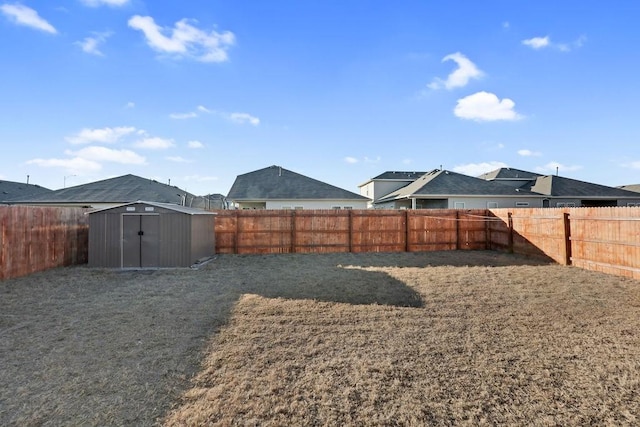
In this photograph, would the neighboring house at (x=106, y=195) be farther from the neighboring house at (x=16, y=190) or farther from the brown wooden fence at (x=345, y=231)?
the brown wooden fence at (x=345, y=231)

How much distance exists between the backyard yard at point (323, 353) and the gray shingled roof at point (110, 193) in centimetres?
1366

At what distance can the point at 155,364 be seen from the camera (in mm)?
3424

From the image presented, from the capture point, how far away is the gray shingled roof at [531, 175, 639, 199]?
2056 centimetres

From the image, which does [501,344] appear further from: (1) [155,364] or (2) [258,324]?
(1) [155,364]

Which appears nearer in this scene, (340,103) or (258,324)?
(258,324)

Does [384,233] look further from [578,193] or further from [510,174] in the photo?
[510,174]

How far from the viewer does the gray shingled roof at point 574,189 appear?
2056 centimetres

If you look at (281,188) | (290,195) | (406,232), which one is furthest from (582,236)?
(281,188)

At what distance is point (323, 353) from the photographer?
12.0 ft

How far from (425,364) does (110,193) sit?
22053 millimetres

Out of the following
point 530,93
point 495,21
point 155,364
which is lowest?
point 155,364

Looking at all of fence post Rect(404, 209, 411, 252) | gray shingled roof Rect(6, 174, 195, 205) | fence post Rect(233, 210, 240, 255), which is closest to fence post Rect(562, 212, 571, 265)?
fence post Rect(404, 209, 411, 252)

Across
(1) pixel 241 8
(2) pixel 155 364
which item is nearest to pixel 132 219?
(1) pixel 241 8

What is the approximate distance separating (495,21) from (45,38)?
491 inches
